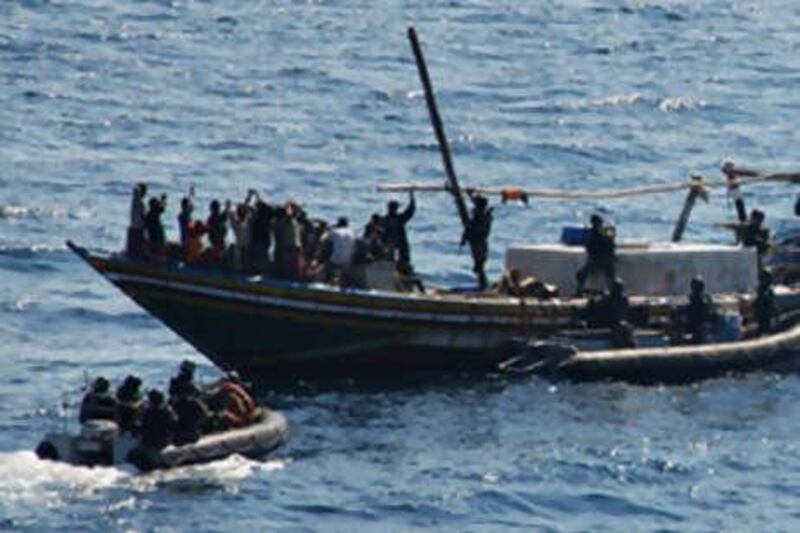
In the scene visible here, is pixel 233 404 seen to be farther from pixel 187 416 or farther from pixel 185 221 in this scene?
pixel 185 221

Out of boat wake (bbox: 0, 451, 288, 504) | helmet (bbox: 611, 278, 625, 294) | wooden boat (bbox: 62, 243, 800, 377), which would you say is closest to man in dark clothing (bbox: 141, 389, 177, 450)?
boat wake (bbox: 0, 451, 288, 504)

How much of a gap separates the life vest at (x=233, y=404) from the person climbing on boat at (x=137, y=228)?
18.2 feet

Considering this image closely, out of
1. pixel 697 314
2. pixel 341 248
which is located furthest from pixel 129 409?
pixel 697 314

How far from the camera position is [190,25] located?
378ft

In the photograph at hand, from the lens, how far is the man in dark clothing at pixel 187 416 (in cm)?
5359

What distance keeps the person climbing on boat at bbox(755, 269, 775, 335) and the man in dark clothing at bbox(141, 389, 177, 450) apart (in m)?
16.8

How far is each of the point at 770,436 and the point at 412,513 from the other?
9197mm

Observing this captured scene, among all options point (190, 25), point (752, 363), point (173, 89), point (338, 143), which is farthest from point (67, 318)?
point (190, 25)

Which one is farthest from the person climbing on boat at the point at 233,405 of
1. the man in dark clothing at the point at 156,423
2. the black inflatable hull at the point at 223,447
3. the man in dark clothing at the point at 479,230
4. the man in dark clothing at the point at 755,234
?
the man in dark clothing at the point at 755,234

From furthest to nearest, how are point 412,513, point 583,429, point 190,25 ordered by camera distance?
point 190,25 < point 583,429 < point 412,513

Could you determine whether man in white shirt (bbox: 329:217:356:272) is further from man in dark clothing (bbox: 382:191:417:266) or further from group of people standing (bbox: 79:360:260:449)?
group of people standing (bbox: 79:360:260:449)

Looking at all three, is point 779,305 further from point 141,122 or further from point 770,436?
point 141,122

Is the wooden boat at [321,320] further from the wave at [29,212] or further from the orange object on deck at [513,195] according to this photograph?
the wave at [29,212]

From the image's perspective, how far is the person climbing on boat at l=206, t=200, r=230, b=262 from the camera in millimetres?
60812
